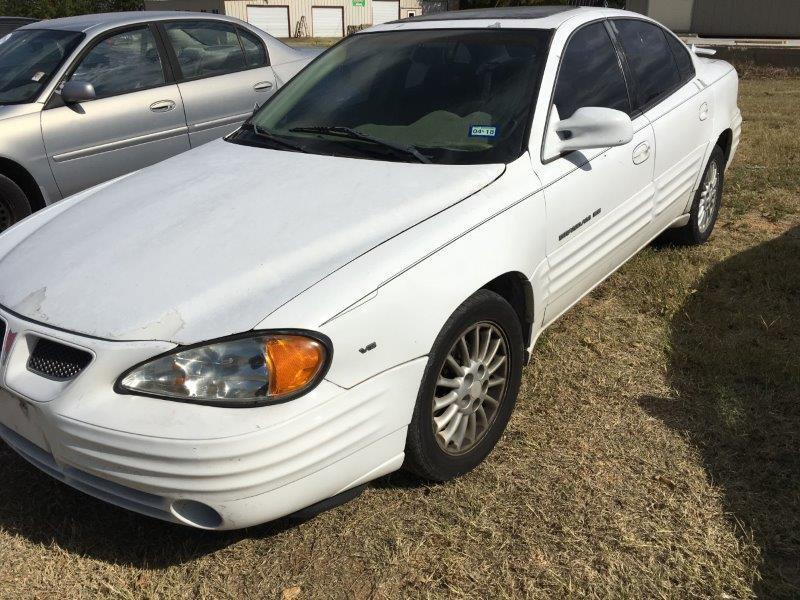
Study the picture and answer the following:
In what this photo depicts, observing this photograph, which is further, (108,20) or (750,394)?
(108,20)

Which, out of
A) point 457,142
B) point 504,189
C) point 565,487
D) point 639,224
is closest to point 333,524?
point 565,487

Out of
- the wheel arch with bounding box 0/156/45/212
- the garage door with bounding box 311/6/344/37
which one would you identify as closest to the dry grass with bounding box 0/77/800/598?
the wheel arch with bounding box 0/156/45/212

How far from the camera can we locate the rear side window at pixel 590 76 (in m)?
3.39

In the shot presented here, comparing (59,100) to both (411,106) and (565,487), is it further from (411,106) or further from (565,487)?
(565,487)

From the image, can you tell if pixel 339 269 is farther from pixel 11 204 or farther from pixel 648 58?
pixel 11 204

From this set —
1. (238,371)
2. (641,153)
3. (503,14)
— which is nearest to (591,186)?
(641,153)

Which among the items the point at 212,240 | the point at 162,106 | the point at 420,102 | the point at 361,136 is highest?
the point at 420,102

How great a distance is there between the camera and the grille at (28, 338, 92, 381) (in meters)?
2.31

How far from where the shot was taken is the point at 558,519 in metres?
2.70

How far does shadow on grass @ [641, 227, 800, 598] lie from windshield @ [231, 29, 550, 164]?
1.42 meters

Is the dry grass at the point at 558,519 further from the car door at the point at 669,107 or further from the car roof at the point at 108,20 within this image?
the car roof at the point at 108,20

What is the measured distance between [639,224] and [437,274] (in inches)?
71.0

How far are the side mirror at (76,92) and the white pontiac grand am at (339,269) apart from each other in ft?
6.64

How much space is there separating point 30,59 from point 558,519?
5.05 meters
